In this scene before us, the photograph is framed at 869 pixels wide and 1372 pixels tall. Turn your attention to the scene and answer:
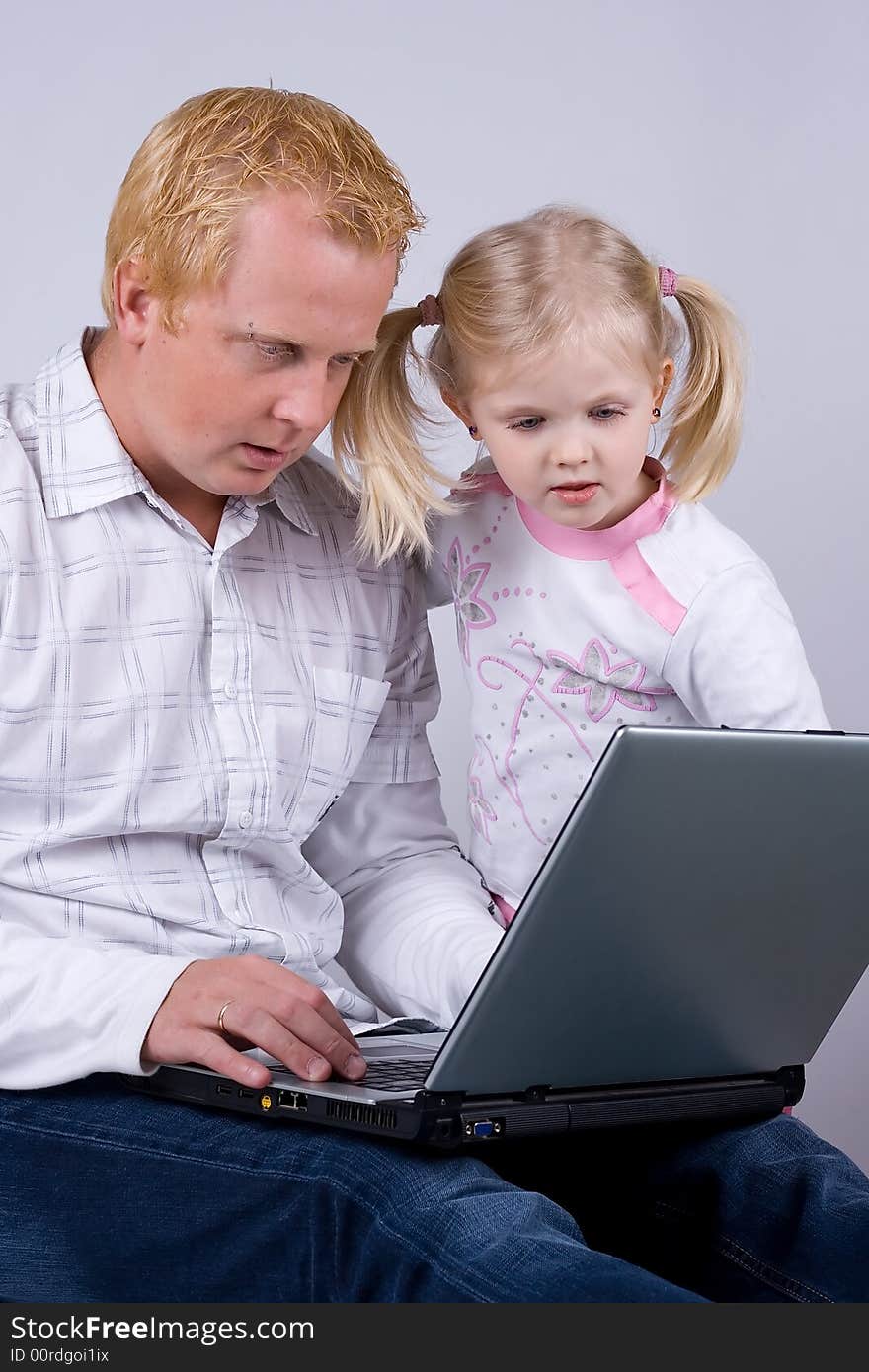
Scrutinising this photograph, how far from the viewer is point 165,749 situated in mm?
1435

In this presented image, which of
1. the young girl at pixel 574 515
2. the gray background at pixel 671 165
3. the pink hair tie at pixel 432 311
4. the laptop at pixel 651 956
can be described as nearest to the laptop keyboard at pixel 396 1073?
the laptop at pixel 651 956

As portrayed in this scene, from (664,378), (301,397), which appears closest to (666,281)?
(664,378)

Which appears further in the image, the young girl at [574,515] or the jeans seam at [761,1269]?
the young girl at [574,515]

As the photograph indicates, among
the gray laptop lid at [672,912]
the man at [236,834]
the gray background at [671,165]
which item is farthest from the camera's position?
the gray background at [671,165]

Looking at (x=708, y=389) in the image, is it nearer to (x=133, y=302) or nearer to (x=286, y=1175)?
(x=133, y=302)

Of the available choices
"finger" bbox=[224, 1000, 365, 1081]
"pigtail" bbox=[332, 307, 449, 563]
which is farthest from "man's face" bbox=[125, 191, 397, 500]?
"finger" bbox=[224, 1000, 365, 1081]

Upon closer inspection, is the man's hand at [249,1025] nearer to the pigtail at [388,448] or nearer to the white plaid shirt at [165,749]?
the white plaid shirt at [165,749]

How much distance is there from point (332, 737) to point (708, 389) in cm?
52

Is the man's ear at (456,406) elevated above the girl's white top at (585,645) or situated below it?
above

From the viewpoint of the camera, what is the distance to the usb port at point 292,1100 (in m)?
1.18

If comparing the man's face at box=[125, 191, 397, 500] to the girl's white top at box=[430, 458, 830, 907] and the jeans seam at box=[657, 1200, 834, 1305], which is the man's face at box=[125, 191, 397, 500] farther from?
the jeans seam at box=[657, 1200, 834, 1305]

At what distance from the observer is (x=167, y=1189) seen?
1.20 meters

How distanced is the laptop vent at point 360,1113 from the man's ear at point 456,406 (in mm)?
752

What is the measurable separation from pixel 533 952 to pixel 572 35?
181 cm
